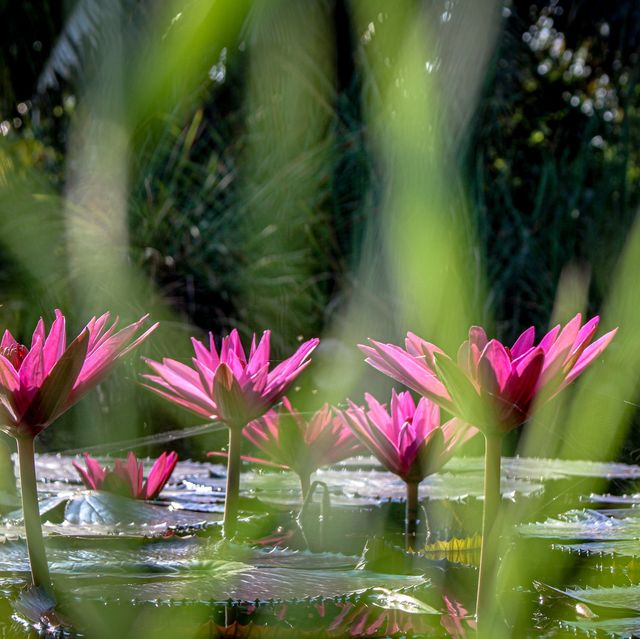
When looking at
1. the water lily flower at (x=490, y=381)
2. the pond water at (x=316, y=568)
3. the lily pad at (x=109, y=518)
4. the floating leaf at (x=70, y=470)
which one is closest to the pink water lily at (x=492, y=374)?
the water lily flower at (x=490, y=381)

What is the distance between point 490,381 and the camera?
57 cm

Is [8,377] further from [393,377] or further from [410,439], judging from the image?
[410,439]

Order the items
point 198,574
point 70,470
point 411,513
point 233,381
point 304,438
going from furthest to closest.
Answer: point 70,470 < point 304,438 < point 411,513 < point 233,381 < point 198,574

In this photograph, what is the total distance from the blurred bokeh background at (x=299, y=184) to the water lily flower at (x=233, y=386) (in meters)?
2.61

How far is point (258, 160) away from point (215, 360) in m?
5.14

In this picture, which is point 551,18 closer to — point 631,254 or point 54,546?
point 631,254

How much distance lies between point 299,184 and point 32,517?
5.07 meters

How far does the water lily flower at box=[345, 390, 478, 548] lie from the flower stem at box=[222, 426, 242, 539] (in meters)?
0.13

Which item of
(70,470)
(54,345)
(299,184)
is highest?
(299,184)

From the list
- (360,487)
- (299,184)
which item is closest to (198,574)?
(360,487)

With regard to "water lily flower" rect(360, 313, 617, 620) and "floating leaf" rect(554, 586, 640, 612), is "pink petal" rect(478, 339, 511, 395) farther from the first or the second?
"floating leaf" rect(554, 586, 640, 612)

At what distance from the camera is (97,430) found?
2.97 metres

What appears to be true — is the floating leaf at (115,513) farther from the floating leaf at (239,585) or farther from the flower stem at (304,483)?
the floating leaf at (239,585)

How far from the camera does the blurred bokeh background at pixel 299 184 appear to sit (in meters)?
4.77
